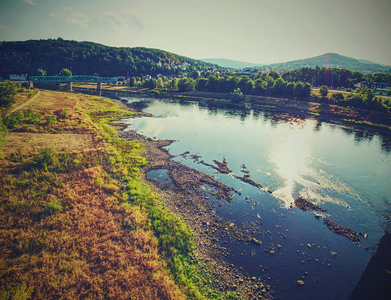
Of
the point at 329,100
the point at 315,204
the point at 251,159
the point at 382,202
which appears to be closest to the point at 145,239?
the point at 315,204

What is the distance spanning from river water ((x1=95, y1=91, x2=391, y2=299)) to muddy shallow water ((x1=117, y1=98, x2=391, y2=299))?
107 mm

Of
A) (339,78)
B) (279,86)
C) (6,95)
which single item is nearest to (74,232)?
(6,95)

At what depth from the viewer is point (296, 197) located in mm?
32125

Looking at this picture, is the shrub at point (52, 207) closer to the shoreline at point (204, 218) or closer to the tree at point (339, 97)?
the shoreline at point (204, 218)

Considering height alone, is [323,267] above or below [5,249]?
below

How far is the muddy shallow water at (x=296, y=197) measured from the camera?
20000mm

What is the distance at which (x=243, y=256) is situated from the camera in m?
20.6

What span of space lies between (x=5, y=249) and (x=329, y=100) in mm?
126171

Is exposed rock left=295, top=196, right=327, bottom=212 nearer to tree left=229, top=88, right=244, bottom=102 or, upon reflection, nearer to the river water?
the river water

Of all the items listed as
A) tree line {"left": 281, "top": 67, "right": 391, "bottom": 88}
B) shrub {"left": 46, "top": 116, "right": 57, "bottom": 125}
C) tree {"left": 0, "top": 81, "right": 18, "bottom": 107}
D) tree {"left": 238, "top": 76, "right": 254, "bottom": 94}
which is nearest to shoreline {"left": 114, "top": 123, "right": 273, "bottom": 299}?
shrub {"left": 46, "top": 116, "right": 57, "bottom": 125}

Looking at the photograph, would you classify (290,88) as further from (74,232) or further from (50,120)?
(74,232)

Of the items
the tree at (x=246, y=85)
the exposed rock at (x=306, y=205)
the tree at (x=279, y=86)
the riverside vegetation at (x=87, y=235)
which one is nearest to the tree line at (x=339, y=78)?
the tree at (x=279, y=86)

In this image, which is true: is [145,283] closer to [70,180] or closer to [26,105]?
[70,180]

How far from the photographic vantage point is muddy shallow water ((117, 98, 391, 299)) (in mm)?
20000
